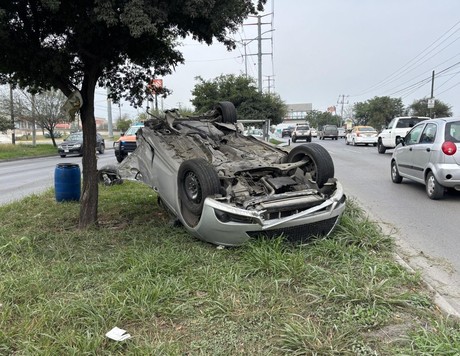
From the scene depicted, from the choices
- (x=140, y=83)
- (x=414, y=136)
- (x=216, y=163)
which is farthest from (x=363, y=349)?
(x=414, y=136)

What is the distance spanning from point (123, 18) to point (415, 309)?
3.86 m

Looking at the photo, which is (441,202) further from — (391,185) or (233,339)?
(233,339)

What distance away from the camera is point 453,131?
7.75 m

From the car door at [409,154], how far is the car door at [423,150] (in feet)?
0.28

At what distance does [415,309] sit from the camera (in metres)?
3.24

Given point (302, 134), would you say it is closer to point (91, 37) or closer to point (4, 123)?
point (4, 123)

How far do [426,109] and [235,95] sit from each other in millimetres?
44042

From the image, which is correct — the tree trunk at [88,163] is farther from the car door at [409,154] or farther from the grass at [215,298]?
the car door at [409,154]

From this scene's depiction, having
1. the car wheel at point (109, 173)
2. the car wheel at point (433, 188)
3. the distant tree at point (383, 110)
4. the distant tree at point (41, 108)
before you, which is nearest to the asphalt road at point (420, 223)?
the car wheel at point (433, 188)

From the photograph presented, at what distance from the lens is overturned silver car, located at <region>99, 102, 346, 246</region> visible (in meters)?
4.48

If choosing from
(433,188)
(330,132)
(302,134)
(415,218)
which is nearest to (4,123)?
(302,134)

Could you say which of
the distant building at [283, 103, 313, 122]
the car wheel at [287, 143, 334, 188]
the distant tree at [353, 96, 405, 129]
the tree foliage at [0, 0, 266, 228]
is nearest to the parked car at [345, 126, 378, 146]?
the tree foliage at [0, 0, 266, 228]

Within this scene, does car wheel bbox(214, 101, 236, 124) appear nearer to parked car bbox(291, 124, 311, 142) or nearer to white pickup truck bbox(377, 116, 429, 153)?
white pickup truck bbox(377, 116, 429, 153)

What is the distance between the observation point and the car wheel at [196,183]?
4.64m
